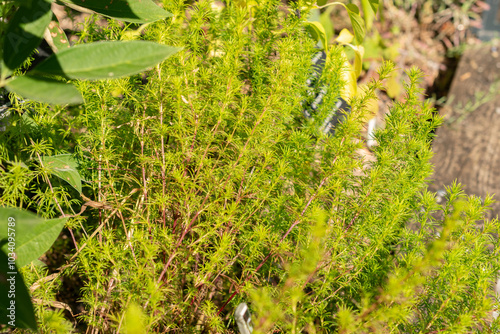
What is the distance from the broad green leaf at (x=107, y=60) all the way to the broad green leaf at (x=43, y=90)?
0.02m

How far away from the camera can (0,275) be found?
0.48 m

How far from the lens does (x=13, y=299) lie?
470 mm

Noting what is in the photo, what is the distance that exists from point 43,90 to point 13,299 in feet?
0.80

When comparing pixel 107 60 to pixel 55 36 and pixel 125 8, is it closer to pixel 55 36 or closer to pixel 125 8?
pixel 125 8

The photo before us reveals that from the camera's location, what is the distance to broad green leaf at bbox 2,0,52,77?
479 mm

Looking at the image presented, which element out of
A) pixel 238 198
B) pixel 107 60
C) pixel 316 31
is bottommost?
pixel 238 198

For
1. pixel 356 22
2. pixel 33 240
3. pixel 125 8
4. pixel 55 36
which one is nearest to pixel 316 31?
pixel 356 22

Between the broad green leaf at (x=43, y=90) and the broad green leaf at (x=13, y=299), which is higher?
the broad green leaf at (x=43, y=90)

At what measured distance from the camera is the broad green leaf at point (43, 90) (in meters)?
0.42

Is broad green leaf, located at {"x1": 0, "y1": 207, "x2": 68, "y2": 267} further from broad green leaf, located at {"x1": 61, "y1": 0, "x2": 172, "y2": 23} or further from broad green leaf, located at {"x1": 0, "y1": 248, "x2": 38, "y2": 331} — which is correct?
broad green leaf, located at {"x1": 61, "y1": 0, "x2": 172, "y2": 23}

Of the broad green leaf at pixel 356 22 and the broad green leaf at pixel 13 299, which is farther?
the broad green leaf at pixel 356 22

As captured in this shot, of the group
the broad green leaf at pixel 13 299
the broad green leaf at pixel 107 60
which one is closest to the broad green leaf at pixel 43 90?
the broad green leaf at pixel 107 60

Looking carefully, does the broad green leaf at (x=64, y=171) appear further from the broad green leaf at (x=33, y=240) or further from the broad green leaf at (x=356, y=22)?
the broad green leaf at (x=356, y=22)

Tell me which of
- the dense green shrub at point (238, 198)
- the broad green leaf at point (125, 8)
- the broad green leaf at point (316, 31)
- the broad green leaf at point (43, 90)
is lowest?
the dense green shrub at point (238, 198)
